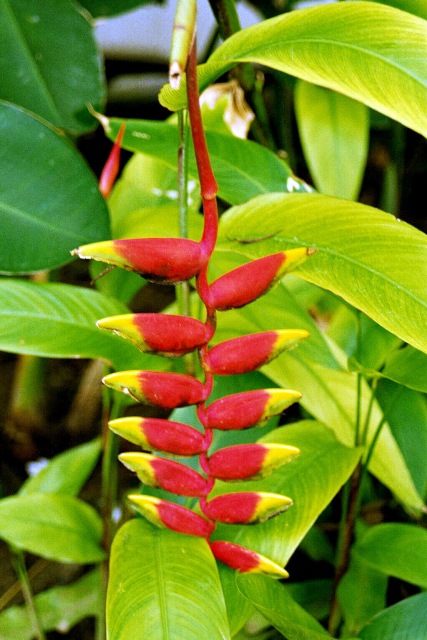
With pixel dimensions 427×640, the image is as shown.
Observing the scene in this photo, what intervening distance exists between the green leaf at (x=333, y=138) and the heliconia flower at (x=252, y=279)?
0.43m

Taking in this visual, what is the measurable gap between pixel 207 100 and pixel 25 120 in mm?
219

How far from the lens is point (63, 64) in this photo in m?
0.78

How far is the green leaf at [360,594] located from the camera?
64 centimetres

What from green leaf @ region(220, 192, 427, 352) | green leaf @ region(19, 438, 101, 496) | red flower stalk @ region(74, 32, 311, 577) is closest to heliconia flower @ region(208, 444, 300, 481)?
red flower stalk @ region(74, 32, 311, 577)

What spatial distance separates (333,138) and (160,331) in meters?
0.54

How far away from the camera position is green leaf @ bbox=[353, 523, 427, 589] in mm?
552

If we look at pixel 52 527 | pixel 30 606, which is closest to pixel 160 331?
pixel 52 527

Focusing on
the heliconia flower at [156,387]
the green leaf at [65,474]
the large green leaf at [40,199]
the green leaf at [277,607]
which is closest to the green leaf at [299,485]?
→ the green leaf at [277,607]

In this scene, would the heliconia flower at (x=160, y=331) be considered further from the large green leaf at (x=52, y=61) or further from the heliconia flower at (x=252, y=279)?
the large green leaf at (x=52, y=61)

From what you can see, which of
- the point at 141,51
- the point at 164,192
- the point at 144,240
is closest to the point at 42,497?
the point at 164,192

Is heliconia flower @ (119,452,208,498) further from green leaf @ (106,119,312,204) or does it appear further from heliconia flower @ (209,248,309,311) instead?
green leaf @ (106,119,312,204)

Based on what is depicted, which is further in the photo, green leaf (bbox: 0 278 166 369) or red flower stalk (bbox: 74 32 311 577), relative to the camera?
green leaf (bbox: 0 278 166 369)

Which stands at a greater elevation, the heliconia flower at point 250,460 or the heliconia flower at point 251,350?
the heliconia flower at point 251,350

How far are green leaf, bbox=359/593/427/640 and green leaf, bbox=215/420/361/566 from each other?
0.35 ft
